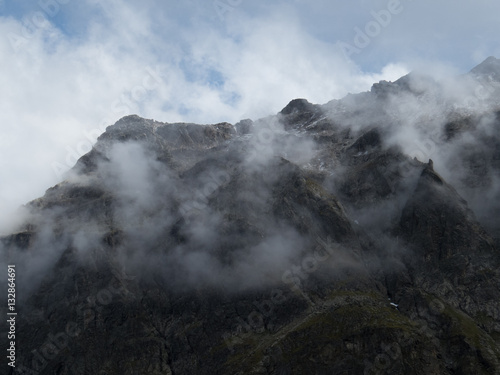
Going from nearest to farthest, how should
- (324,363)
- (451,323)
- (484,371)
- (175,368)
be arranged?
(484,371), (324,363), (451,323), (175,368)

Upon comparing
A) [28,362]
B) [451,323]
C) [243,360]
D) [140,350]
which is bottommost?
[451,323]

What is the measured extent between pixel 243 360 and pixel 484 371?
87.6 m

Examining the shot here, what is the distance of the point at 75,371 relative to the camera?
185m

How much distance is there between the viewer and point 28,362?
193 m

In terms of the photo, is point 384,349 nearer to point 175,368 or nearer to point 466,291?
point 466,291

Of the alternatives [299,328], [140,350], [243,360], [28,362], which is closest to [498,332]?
[299,328]

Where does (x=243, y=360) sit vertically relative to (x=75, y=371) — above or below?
below

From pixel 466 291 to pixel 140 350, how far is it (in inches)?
5714

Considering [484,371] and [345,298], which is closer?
[484,371]

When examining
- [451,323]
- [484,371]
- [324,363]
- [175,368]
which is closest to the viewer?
[484,371]

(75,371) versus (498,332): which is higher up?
(75,371)

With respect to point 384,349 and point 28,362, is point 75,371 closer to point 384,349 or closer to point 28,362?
point 28,362

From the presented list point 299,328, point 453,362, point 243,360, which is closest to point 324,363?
point 299,328

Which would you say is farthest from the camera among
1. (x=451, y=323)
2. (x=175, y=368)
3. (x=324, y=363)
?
(x=175, y=368)
